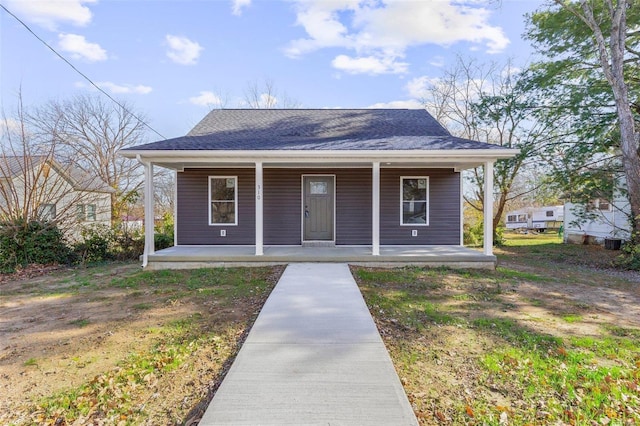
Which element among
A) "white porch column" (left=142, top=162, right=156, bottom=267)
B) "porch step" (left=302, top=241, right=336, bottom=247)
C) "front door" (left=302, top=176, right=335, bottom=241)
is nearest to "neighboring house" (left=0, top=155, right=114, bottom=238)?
"white porch column" (left=142, top=162, right=156, bottom=267)

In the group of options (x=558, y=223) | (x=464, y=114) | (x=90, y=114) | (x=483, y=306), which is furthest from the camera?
(x=558, y=223)

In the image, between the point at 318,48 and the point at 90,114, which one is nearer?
the point at 318,48

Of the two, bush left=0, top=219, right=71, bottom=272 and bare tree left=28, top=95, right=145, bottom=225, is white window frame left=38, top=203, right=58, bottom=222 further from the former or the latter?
bare tree left=28, top=95, right=145, bottom=225

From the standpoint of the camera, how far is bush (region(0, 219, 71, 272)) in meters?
7.84

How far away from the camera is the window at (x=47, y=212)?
27.8 ft

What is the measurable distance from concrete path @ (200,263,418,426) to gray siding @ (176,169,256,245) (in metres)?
5.04

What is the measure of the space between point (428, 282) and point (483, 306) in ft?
4.32

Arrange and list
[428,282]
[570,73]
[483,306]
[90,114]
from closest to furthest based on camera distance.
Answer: [483,306] < [428,282] < [570,73] < [90,114]

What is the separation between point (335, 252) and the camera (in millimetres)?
8062

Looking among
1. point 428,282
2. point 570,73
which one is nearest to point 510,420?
point 428,282

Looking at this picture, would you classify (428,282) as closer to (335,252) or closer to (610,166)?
(335,252)

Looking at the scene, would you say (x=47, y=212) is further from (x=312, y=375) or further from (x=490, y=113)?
(x=490, y=113)

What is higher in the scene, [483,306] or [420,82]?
[420,82]

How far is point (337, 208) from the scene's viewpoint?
360 inches
